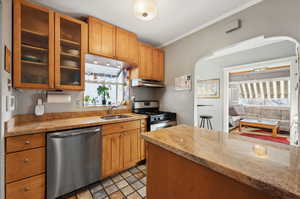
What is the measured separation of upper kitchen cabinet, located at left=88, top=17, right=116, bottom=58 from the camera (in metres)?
Answer: 1.98

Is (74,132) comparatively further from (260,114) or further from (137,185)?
(260,114)

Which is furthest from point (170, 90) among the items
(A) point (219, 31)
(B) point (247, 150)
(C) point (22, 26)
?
(C) point (22, 26)

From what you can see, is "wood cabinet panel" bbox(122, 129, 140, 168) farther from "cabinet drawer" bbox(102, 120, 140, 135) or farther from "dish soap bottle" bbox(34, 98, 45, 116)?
"dish soap bottle" bbox(34, 98, 45, 116)

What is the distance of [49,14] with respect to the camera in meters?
1.68

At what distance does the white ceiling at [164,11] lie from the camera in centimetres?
168

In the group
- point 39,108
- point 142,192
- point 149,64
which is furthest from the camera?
point 149,64

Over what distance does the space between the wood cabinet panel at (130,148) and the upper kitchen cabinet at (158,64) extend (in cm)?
141

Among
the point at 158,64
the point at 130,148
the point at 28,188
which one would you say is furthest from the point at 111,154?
the point at 158,64

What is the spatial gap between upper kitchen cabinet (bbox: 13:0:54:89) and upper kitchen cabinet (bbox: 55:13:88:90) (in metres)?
0.08

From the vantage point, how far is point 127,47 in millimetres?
2385

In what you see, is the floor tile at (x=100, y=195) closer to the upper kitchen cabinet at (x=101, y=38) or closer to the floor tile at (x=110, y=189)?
the floor tile at (x=110, y=189)

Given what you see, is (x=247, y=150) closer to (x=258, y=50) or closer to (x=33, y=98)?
(x=33, y=98)

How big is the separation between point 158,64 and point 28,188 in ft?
9.51

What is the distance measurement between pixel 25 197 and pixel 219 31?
3389mm
